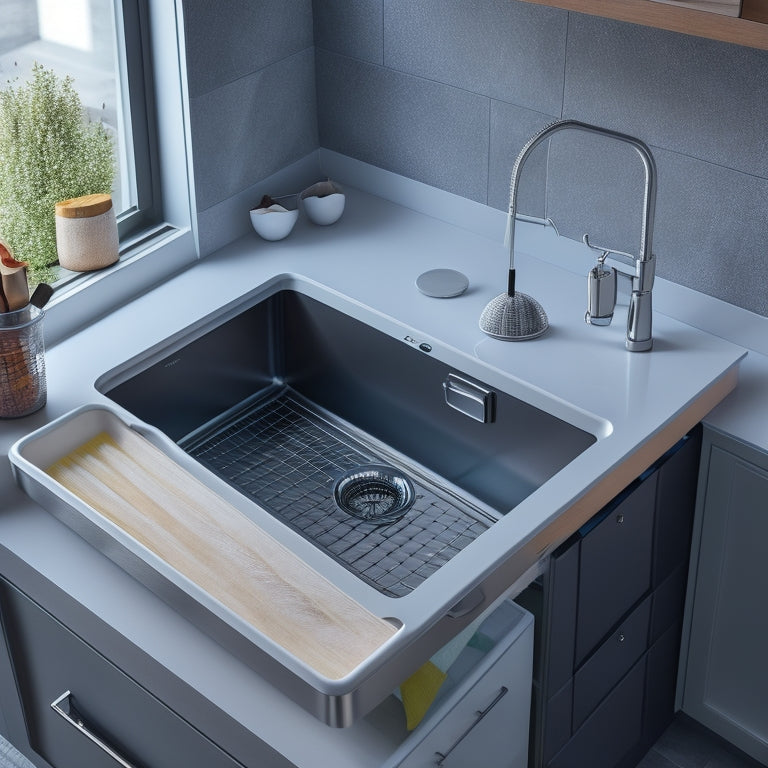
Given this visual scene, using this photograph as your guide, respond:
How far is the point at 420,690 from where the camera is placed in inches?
58.6

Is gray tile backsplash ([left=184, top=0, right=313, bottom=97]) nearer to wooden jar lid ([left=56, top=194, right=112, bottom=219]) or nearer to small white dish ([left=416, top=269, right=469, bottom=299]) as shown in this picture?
wooden jar lid ([left=56, top=194, right=112, bottom=219])

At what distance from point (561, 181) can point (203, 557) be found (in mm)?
952

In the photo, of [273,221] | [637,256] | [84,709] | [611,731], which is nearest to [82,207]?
[273,221]

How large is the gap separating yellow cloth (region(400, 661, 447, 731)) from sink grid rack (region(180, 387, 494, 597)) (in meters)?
0.23

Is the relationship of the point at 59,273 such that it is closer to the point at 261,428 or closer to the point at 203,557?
the point at 261,428

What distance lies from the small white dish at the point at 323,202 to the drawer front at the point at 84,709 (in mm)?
911

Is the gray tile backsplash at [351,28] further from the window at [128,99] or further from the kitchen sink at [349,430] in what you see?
the kitchen sink at [349,430]

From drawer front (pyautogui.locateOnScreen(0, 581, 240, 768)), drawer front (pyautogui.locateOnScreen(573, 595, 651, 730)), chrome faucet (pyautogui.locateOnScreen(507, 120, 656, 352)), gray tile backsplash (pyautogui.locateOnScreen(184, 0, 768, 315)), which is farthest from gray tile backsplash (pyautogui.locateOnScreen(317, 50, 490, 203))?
drawer front (pyautogui.locateOnScreen(0, 581, 240, 768))

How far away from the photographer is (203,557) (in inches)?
61.6

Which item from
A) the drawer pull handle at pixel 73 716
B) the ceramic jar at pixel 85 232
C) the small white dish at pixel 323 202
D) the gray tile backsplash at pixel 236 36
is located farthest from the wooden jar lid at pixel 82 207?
the drawer pull handle at pixel 73 716

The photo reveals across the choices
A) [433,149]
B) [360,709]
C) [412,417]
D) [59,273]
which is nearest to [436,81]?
[433,149]

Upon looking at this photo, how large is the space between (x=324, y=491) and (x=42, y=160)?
75 cm

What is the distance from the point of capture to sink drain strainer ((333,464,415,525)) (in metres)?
1.92

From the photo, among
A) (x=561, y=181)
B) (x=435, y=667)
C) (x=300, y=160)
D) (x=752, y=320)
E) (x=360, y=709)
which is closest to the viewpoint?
(x=360, y=709)
